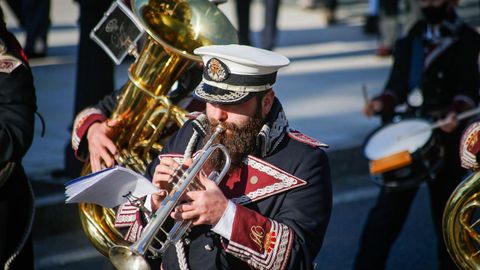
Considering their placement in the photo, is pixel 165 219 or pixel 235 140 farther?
pixel 235 140

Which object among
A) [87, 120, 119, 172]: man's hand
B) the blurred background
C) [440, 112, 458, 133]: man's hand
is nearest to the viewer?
[87, 120, 119, 172]: man's hand

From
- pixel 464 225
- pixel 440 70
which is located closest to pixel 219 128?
pixel 464 225

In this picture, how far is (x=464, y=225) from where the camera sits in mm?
3814

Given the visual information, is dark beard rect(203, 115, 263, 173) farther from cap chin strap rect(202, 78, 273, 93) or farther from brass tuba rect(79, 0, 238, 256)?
brass tuba rect(79, 0, 238, 256)

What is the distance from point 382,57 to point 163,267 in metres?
9.73

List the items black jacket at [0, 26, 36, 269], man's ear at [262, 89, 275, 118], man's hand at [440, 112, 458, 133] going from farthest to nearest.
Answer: man's hand at [440, 112, 458, 133] < black jacket at [0, 26, 36, 269] < man's ear at [262, 89, 275, 118]

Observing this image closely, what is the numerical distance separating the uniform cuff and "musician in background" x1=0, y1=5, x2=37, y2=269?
34.4 inches

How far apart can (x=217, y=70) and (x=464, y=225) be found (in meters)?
1.23

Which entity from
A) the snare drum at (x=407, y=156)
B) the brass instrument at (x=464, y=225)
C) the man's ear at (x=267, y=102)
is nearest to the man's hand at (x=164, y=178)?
the man's ear at (x=267, y=102)

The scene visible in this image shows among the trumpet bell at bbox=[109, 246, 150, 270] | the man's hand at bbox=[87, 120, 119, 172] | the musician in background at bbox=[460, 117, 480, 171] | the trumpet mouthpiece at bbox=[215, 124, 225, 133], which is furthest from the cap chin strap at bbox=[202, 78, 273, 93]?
the musician in background at bbox=[460, 117, 480, 171]

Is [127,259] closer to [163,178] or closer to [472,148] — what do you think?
[163,178]

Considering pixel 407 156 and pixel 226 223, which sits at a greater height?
pixel 226 223

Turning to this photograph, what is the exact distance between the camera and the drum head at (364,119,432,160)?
5.36 metres

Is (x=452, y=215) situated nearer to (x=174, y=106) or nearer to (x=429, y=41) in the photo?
(x=174, y=106)
